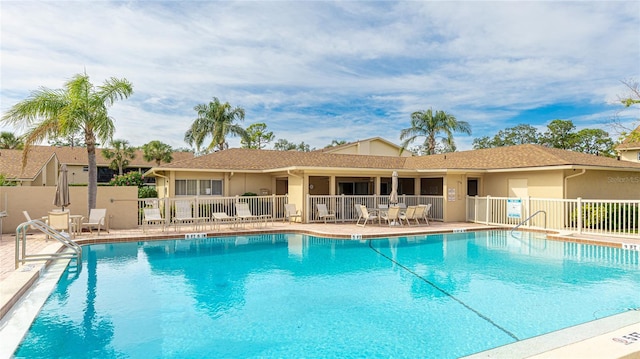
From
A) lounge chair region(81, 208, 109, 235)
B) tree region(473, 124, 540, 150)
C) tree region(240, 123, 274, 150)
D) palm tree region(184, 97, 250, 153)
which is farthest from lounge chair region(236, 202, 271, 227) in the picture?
tree region(473, 124, 540, 150)

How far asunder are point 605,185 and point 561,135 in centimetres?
2889

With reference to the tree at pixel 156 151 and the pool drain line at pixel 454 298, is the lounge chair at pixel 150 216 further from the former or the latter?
the tree at pixel 156 151

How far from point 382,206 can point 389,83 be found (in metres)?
9.86

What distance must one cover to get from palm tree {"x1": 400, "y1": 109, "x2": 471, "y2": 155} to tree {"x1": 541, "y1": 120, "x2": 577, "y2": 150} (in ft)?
57.5

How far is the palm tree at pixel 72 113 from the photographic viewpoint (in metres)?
13.1

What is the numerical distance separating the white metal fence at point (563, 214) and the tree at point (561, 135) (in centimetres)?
3022

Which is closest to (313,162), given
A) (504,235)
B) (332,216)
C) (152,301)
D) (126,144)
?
(332,216)

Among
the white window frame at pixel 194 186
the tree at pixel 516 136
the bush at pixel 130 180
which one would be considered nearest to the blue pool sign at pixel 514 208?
the white window frame at pixel 194 186

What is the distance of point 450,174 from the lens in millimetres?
17312

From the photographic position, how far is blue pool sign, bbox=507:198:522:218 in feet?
50.6

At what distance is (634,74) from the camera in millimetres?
16734

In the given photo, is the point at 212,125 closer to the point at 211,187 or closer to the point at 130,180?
the point at 130,180

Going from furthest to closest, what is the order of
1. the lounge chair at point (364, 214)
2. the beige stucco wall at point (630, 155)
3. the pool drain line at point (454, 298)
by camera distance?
1. the beige stucco wall at point (630, 155)
2. the lounge chair at point (364, 214)
3. the pool drain line at point (454, 298)

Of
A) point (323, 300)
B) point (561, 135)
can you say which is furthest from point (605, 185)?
point (561, 135)
